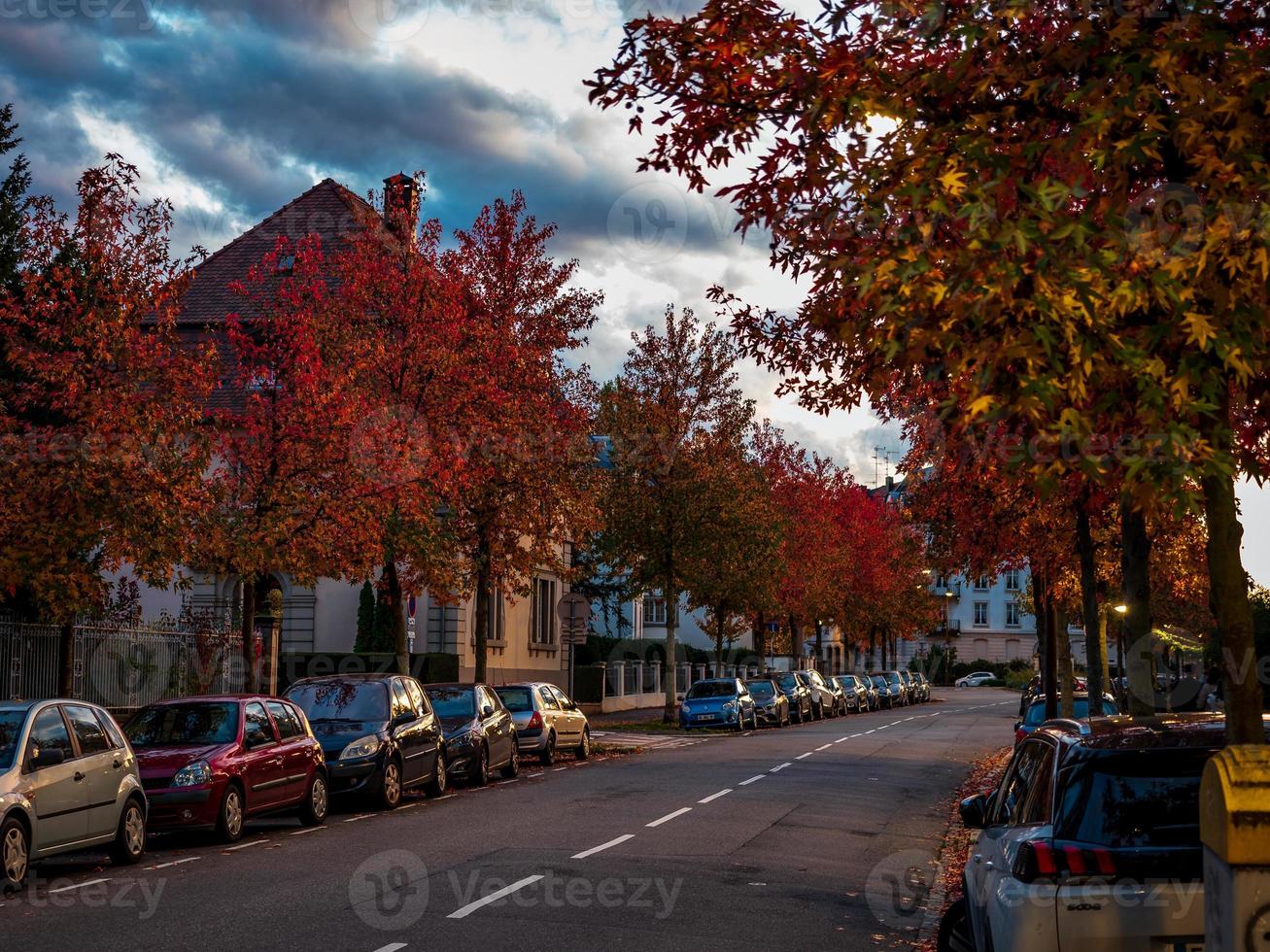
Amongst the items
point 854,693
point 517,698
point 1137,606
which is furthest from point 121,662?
point 854,693

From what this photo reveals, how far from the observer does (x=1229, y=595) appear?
8445 mm

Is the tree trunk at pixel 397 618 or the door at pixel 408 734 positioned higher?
the tree trunk at pixel 397 618

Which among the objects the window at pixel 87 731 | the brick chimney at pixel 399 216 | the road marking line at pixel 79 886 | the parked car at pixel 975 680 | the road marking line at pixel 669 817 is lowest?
the parked car at pixel 975 680

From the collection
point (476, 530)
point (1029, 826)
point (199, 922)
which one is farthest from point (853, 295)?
point (476, 530)

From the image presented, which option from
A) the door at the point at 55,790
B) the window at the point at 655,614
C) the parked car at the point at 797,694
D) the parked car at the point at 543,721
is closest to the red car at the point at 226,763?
the door at the point at 55,790

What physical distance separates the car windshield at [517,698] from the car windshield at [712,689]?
1451 centimetres

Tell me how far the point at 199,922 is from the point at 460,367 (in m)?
18.2

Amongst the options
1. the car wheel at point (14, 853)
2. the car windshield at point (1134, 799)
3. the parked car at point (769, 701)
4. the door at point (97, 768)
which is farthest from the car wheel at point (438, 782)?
the parked car at point (769, 701)

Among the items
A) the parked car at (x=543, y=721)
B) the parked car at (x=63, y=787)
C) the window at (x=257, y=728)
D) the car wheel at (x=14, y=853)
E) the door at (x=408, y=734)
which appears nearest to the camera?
the car wheel at (x=14, y=853)

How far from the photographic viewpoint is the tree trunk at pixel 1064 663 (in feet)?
81.4

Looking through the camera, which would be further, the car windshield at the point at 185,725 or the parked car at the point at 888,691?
the parked car at the point at 888,691

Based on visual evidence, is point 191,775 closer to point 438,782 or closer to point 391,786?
point 391,786

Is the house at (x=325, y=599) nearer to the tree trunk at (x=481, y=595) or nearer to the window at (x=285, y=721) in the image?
the tree trunk at (x=481, y=595)

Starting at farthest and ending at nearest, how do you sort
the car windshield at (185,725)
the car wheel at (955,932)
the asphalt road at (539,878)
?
1. the car windshield at (185,725)
2. the asphalt road at (539,878)
3. the car wheel at (955,932)
